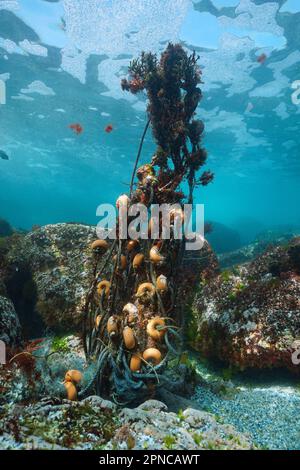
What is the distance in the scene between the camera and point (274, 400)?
4832mm

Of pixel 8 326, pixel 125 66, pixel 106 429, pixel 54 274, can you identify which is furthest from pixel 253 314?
pixel 125 66

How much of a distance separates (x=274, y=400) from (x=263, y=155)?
35.7 m

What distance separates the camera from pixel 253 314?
6.23 m

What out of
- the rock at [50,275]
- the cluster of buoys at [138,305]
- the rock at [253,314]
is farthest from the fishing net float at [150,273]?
the rock at [50,275]

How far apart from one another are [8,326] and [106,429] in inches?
117

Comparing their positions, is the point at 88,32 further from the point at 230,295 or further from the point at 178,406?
the point at 178,406

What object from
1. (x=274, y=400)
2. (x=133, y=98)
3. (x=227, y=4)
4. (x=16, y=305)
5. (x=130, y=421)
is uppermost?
(x=133, y=98)

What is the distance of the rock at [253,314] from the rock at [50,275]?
9.83 feet

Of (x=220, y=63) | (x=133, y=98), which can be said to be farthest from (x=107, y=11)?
(x=133, y=98)

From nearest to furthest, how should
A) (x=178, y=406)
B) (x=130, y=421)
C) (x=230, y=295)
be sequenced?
(x=130, y=421), (x=178, y=406), (x=230, y=295)

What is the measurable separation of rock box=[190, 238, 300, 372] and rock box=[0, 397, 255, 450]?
2579 millimetres

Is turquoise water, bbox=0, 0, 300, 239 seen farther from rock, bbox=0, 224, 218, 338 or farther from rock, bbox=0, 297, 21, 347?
rock, bbox=0, 224, 218, 338

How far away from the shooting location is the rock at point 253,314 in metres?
5.67

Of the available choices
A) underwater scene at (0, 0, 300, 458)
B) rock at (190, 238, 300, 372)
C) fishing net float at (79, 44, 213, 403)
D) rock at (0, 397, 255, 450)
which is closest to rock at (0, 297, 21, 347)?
underwater scene at (0, 0, 300, 458)
